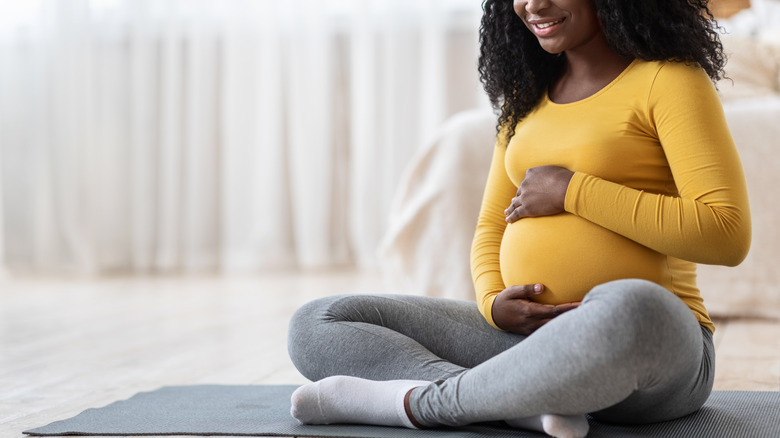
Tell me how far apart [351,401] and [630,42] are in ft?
1.98

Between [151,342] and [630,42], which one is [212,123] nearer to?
[151,342]

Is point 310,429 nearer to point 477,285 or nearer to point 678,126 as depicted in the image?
point 477,285

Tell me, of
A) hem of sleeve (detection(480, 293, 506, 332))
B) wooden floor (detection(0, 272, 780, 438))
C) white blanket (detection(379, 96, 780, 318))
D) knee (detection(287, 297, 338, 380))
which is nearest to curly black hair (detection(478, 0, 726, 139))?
hem of sleeve (detection(480, 293, 506, 332))

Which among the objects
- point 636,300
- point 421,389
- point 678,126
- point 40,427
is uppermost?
point 678,126

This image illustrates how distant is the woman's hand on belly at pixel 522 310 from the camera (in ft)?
3.65

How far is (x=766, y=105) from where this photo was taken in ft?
7.21

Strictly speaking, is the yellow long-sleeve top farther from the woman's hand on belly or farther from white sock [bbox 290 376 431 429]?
white sock [bbox 290 376 431 429]

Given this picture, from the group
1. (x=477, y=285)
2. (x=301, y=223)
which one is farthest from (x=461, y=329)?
(x=301, y=223)

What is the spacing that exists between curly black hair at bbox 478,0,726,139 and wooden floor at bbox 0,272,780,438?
2.05ft

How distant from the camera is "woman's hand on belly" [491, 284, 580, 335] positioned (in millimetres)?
1112

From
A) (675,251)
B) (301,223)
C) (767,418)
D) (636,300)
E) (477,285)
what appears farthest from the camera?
(301,223)

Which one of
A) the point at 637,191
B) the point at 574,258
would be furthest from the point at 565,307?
the point at 637,191

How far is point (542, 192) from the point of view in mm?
1124

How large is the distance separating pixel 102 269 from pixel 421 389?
10.2 ft
